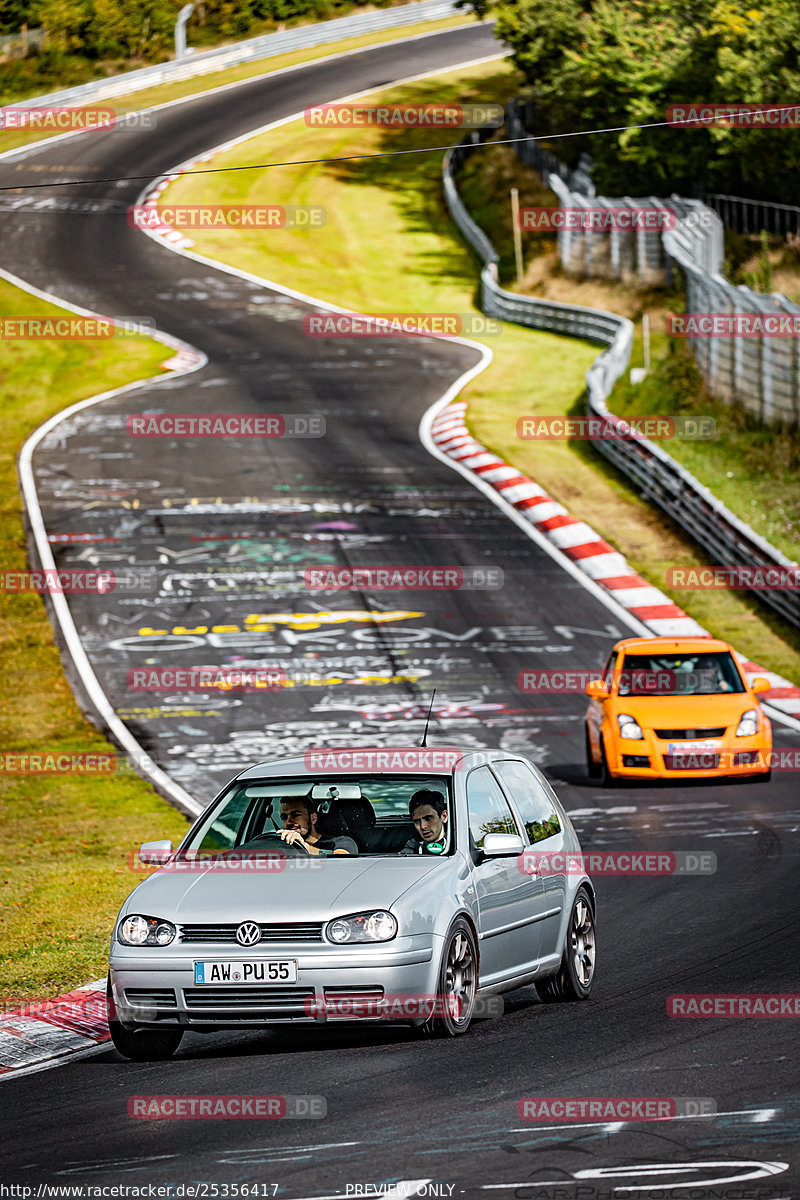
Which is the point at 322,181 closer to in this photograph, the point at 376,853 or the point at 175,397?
the point at 175,397

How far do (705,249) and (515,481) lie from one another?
41.6ft

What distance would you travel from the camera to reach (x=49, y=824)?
1727 cm

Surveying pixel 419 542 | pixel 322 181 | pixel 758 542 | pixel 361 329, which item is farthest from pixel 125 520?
pixel 322 181

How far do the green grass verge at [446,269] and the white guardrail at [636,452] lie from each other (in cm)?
32

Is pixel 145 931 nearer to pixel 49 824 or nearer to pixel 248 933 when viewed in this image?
pixel 248 933

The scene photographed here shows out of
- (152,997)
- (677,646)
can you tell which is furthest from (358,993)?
(677,646)

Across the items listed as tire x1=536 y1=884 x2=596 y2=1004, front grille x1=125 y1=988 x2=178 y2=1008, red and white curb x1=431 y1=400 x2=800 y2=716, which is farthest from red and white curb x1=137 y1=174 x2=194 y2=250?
front grille x1=125 y1=988 x2=178 y2=1008

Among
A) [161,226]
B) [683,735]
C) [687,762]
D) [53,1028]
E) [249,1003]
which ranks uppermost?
[249,1003]

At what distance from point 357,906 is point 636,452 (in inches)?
982

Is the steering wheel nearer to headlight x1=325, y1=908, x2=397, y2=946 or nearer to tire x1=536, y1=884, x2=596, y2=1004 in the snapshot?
headlight x1=325, y1=908, x2=397, y2=946

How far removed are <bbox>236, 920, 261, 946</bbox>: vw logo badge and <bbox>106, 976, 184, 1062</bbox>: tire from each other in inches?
23.6

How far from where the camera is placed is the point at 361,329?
47562mm

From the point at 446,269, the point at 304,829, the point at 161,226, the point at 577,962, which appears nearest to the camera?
the point at 304,829

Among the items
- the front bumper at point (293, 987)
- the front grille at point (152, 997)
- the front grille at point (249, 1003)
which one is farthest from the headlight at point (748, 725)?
the front grille at point (152, 997)
